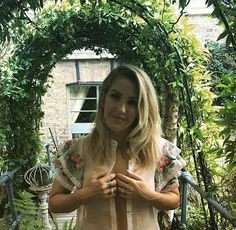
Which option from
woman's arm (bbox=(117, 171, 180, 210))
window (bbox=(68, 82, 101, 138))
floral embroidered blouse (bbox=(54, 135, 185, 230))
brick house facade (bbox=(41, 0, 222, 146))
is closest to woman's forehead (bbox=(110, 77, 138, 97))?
floral embroidered blouse (bbox=(54, 135, 185, 230))

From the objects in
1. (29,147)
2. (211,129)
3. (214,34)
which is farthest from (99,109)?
(214,34)

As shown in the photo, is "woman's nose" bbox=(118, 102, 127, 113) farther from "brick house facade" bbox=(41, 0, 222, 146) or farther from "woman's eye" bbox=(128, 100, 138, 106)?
"brick house facade" bbox=(41, 0, 222, 146)

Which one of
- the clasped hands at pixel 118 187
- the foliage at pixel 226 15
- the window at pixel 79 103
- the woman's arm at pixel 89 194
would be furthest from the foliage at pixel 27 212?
the window at pixel 79 103

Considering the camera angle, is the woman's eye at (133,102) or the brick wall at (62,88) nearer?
the woman's eye at (133,102)

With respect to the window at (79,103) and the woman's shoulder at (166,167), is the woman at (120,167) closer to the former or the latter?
the woman's shoulder at (166,167)

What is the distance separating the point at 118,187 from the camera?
51.2 inches

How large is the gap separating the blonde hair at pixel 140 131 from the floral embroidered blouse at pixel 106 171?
0.03m

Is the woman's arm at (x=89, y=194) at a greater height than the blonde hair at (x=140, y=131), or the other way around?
the blonde hair at (x=140, y=131)

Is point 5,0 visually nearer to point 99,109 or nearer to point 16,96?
point 99,109

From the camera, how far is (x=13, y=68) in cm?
381

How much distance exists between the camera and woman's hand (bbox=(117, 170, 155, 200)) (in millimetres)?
1275

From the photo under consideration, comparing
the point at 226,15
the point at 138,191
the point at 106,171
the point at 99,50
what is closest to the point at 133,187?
the point at 138,191

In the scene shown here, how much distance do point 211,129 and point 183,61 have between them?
1.82 feet

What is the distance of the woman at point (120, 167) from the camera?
1.29 metres
